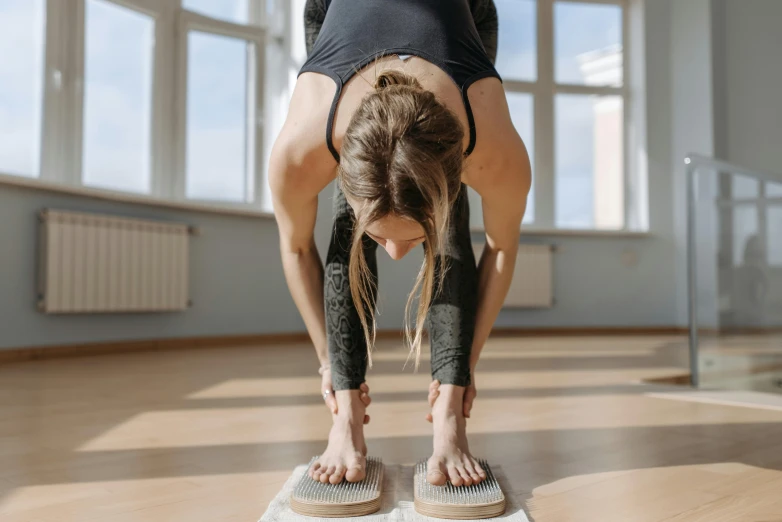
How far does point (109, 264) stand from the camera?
4039mm

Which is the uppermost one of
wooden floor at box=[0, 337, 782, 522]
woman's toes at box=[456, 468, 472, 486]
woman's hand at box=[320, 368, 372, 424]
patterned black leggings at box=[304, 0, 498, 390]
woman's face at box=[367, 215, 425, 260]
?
woman's face at box=[367, 215, 425, 260]

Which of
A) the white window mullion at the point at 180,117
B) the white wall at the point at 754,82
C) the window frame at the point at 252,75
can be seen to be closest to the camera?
the white wall at the point at 754,82

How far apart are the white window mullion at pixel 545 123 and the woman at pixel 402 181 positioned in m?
5.01

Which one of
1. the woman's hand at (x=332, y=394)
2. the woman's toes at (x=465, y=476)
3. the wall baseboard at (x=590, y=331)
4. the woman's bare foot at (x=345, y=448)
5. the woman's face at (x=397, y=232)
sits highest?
the woman's face at (x=397, y=232)

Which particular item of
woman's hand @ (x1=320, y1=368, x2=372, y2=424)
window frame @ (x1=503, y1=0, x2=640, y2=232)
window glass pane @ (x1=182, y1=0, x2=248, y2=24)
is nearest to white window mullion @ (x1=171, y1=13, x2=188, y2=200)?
window glass pane @ (x1=182, y1=0, x2=248, y2=24)

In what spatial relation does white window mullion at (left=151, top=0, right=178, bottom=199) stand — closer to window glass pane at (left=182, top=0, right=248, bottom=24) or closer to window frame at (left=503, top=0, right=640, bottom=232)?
window glass pane at (left=182, top=0, right=248, bottom=24)

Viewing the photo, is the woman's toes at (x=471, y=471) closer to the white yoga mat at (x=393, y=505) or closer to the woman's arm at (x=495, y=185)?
the white yoga mat at (x=393, y=505)

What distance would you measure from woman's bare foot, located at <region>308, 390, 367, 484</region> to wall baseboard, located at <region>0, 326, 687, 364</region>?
9.41 ft

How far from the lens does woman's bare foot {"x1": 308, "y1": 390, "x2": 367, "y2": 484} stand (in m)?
1.19

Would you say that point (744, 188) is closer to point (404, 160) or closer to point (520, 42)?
point (404, 160)

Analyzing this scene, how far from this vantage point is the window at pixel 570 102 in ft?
20.9

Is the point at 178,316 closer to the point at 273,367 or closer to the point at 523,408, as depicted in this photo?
the point at 273,367

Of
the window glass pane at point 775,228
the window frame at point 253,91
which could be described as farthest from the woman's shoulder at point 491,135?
the window frame at point 253,91

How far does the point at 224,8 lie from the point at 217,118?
849mm
